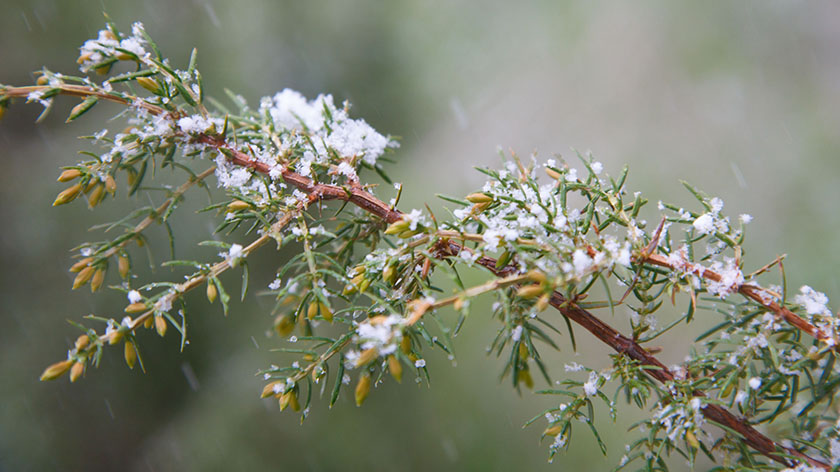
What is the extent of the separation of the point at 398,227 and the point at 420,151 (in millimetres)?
2064

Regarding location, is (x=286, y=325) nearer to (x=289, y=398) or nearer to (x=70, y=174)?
(x=289, y=398)

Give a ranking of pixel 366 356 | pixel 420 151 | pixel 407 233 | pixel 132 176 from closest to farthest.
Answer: pixel 366 356 < pixel 407 233 < pixel 132 176 < pixel 420 151

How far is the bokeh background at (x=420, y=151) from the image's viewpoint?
6.03 feet

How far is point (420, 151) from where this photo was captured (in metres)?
2.56

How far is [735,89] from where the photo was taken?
93.7 inches

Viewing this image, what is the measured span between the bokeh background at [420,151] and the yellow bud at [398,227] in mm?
1393

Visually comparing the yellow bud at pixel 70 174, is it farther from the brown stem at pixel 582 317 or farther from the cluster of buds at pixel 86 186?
the brown stem at pixel 582 317

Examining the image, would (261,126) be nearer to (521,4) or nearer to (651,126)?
(651,126)

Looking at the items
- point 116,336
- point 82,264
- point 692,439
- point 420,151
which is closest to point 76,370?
point 116,336

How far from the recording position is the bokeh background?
1.84 metres

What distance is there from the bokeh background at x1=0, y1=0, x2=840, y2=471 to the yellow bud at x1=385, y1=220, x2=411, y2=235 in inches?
54.8

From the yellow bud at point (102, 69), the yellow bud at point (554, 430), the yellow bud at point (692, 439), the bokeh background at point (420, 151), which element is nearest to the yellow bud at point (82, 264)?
the yellow bud at point (102, 69)

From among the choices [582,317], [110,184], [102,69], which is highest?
[102,69]

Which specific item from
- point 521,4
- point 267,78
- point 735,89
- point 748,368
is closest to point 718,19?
point 735,89
